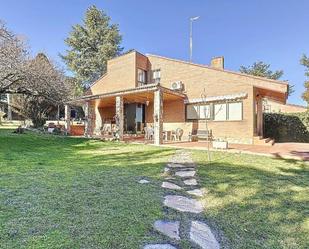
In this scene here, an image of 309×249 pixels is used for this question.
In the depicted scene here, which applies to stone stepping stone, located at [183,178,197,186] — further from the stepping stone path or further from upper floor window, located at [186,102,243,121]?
upper floor window, located at [186,102,243,121]

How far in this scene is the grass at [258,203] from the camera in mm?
4188

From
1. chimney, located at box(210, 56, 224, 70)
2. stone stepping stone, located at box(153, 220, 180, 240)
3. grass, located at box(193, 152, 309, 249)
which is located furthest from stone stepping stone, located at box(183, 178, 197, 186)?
chimney, located at box(210, 56, 224, 70)

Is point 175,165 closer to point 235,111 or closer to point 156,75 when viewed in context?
point 235,111

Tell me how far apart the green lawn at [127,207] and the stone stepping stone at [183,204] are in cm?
18

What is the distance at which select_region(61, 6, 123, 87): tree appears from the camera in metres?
43.5

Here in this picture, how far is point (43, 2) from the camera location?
20656mm

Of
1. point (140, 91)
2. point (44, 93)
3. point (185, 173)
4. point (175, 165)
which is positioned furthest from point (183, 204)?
point (44, 93)

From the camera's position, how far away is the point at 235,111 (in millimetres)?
17562

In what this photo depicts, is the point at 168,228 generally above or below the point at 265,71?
below

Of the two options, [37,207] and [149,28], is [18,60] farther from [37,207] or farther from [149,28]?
[149,28]

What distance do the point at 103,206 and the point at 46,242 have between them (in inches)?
58.9

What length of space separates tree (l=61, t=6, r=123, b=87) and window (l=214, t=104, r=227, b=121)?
2897 cm

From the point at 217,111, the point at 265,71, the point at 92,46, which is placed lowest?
the point at 217,111

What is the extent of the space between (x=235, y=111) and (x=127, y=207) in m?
14.2
